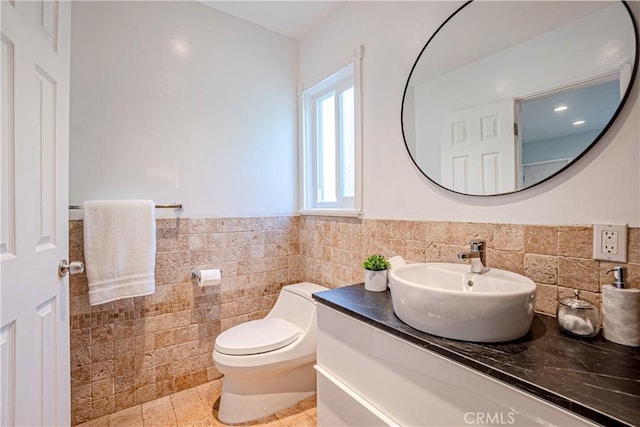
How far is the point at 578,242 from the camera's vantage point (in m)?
0.96

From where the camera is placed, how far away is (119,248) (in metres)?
1.54

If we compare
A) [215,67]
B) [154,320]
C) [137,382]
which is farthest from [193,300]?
[215,67]

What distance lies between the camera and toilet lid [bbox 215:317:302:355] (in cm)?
150

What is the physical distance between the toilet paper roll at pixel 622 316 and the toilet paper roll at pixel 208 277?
5.66 ft

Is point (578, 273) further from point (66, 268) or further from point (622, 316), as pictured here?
point (66, 268)

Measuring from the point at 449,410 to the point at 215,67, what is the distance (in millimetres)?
2138

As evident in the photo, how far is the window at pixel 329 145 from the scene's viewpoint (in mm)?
2021

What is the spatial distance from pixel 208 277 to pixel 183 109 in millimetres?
1040

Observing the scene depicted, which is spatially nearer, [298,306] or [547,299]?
[547,299]

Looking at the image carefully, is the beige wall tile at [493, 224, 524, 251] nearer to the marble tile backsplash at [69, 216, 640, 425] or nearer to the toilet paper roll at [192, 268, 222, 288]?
the marble tile backsplash at [69, 216, 640, 425]

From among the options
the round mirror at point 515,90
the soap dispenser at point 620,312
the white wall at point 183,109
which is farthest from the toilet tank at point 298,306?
the soap dispenser at point 620,312

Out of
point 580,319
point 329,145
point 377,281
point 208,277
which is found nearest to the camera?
point 580,319

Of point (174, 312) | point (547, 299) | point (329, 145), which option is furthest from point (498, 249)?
point (174, 312)

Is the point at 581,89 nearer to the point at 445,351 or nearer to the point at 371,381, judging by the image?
the point at 445,351
